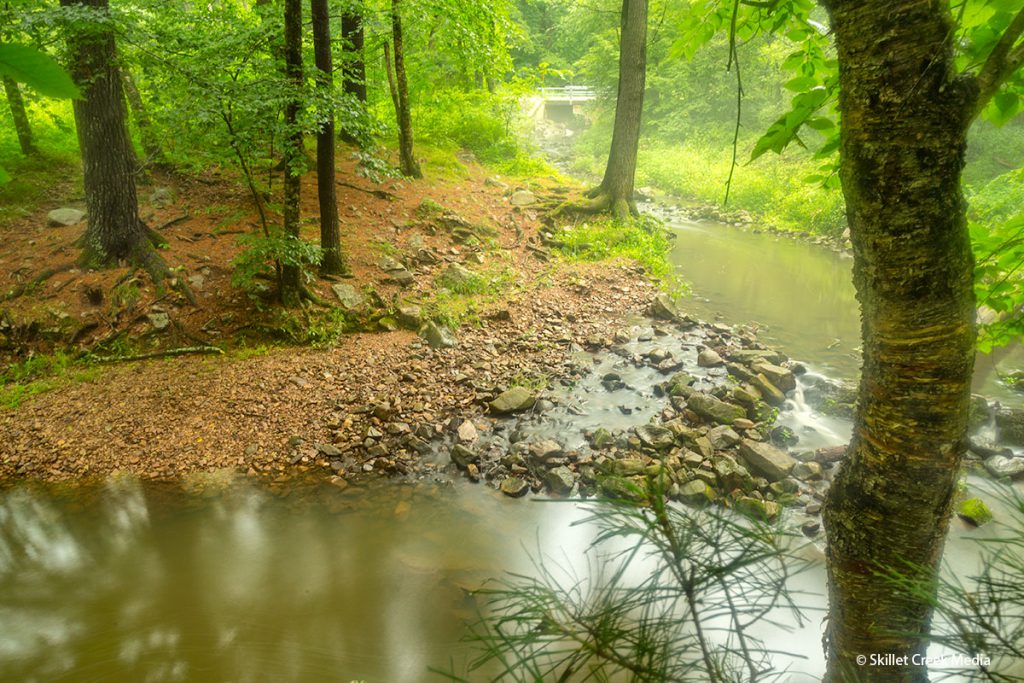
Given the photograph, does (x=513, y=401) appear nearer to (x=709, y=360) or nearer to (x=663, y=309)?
(x=709, y=360)

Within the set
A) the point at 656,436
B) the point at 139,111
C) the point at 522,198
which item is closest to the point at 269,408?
the point at 656,436

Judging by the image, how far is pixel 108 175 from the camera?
7.02 m

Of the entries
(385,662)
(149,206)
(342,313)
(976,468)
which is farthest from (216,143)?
(976,468)

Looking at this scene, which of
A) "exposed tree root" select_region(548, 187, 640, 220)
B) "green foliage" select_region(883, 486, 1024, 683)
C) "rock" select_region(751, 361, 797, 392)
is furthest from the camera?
"exposed tree root" select_region(548, 187, 640, 220)

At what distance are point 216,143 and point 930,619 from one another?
7105mm

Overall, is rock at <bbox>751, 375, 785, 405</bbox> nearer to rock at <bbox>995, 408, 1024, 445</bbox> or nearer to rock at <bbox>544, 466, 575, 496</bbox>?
rock at <bbox>995, 408, 1024, 445</bbox>

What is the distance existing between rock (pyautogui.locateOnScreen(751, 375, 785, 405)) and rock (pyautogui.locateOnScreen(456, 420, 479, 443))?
3680 millimetres

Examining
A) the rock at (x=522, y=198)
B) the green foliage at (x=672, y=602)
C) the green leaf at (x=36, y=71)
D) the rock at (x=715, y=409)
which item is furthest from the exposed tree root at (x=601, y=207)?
the green leaf at (x=36, y=71)

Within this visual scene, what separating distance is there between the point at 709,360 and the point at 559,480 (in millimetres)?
3486

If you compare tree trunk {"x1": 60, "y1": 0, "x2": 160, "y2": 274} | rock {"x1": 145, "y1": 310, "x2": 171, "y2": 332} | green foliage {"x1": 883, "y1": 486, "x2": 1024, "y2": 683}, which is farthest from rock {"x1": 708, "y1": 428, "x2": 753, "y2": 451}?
tree trunk {"x1": 60, "y1": 0, "x2": 160, "y2": 274}

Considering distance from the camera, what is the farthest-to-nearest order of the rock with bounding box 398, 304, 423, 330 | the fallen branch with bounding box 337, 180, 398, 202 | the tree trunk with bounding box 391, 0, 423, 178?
the fallen branch with bounding box 337, 180, 398, 202 < the tree trunk with bounding box 391, 0, 423, 178 < the rock with bounding box 398, 304, 423, 330

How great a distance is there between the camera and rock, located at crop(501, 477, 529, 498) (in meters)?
5.12

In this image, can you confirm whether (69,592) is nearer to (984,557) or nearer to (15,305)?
(15,305)

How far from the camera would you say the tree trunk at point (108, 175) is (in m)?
6.77
